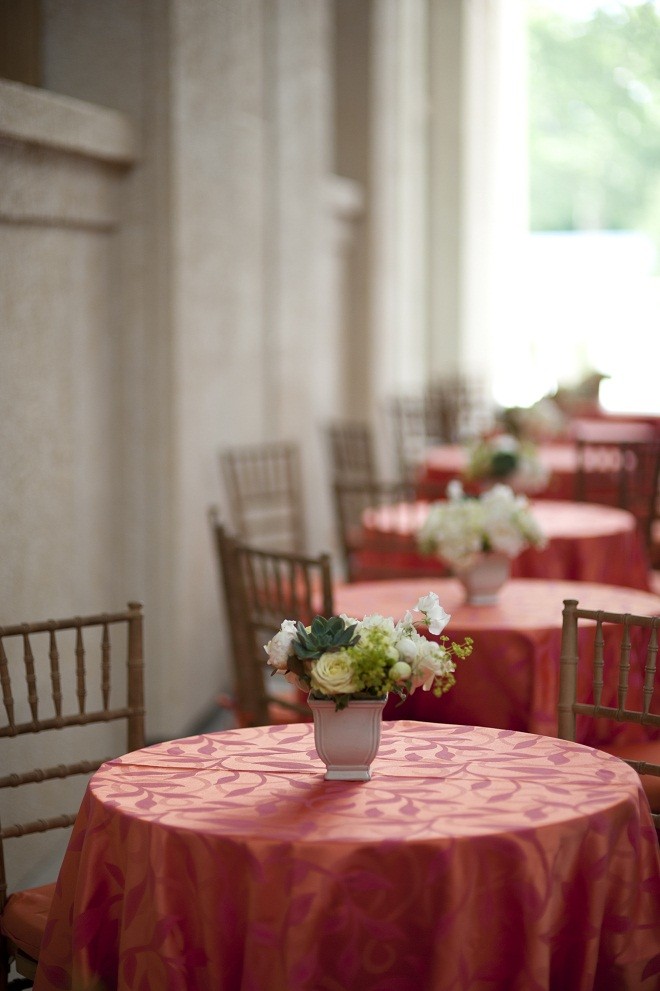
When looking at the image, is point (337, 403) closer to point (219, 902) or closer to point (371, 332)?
point (371, 332)

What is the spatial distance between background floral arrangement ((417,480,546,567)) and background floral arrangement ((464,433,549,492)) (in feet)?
6.22

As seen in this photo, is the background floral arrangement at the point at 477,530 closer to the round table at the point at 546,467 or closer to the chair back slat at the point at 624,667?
the chair back slat at the point at 624,667

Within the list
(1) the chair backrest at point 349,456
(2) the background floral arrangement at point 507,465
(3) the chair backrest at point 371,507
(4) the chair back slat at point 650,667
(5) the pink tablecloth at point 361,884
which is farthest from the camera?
(1) the chair backrest at point 349,456

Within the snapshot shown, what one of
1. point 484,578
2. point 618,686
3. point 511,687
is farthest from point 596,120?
point 618,686

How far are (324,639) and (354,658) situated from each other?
0.06m

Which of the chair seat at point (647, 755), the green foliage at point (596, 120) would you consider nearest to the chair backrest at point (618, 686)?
the chair seat at point (647, 755)

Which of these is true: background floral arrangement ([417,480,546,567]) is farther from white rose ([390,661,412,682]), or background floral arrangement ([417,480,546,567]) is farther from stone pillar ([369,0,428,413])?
stone pillar ([369,0,428,413])

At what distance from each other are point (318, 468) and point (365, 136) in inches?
110

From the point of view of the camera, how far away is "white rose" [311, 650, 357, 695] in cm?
220

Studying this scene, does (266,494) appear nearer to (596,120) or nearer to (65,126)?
(65,126)

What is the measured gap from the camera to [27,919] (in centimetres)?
256

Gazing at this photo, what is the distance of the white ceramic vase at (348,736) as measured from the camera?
7.43ft

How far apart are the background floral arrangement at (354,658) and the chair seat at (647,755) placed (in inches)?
→ 40.2

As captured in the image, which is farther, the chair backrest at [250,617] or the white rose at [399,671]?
the chair backrest at [250,617]
